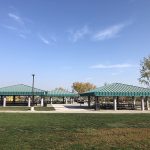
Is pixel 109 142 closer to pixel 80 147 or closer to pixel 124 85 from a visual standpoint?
pixel 80 147

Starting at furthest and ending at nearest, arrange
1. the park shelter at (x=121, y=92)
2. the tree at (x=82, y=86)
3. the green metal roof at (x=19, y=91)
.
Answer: the tree at (x=82, y=86)
the green metal roof at (x=19, y=91)
the park shelter at (x=121, y=92)

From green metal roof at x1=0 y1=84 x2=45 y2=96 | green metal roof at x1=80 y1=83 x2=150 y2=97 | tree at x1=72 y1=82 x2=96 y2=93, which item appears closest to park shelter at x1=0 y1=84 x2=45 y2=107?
green metal roof at x1=0 y1=84 x2=45 y2=96

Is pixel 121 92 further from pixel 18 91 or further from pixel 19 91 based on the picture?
pixel 18 91

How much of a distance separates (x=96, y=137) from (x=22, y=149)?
507 cm

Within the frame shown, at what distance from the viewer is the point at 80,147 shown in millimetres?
13562

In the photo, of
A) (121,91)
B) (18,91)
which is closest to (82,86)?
(18,91)

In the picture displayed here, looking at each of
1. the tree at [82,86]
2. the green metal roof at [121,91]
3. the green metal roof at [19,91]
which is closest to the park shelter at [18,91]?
the green metal roof at [19,91]

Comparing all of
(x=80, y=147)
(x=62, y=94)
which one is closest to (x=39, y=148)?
(x=80, y=147)

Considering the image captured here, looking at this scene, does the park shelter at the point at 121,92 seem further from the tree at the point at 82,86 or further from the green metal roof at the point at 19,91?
the tree at the point at 82,86

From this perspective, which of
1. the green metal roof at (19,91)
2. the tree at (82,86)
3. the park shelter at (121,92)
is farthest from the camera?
the tree at (82,86)

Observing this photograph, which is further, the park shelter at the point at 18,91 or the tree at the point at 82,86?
the tree at the point at 82,86

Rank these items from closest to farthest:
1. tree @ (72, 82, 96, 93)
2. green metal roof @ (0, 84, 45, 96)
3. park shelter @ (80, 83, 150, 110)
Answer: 1. park shelter @ (80, 83, 150, 110)
2. green metal roof @ (0, 84, 45, 96)
3. tree @ (72, 82, 96, 93)

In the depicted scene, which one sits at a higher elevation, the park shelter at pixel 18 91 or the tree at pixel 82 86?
the tree at pixel 82 86

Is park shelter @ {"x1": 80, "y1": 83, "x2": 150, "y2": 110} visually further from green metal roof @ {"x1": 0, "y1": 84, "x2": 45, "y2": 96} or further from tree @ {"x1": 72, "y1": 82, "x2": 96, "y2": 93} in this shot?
tree @ {"x1": 72, "y1": 82, "x2": 96, "y2": 93}
